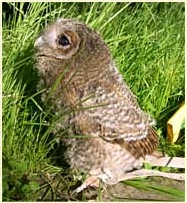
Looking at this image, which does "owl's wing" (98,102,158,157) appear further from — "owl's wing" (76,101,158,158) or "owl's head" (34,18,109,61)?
"owl's head" (34,18,109,61)

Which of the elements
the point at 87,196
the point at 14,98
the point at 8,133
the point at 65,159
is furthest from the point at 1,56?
the point at 87,196

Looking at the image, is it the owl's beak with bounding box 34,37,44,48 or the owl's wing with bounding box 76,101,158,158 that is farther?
the owl's beak with bounding box 34,37,44,48

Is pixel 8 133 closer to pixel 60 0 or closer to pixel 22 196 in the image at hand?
pixel 22 196

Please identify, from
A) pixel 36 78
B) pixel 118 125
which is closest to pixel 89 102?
pixel 118 125

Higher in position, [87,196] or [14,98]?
[14,98]

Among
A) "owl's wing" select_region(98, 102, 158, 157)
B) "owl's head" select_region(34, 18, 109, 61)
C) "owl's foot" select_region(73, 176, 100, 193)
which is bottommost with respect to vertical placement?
"owl's foot" select_region(73, 176, 100, 193)

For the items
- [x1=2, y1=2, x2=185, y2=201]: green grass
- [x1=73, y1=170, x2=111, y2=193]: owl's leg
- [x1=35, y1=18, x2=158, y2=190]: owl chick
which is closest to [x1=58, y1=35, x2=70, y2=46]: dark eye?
[x1=35, y1=18, x2=158, y2=190]: owl chick

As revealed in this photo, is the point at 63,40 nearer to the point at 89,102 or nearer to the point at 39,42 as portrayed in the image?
the point at 39,42
